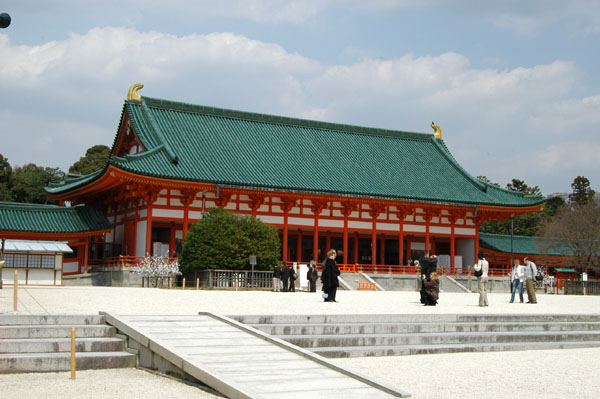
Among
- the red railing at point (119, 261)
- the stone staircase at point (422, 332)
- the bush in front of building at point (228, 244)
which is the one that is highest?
the bush in front of building at point (228, 244)

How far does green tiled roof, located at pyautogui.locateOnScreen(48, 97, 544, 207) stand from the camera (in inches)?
1425

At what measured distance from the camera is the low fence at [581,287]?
3631 centimetres

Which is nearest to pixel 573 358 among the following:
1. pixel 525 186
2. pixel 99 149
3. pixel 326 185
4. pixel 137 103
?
→ pixel 326 185

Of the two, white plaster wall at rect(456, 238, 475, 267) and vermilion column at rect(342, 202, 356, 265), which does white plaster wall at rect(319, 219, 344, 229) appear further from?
white plaster wall at rect(456, 238, 475, 267)

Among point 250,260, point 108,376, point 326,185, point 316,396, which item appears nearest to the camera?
point 316,396

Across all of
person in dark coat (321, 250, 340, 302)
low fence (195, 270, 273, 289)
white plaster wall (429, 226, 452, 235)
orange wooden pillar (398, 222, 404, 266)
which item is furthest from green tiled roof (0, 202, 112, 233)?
white plaster wall (429, 226, 452, 235)

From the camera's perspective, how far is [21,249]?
23.4 m

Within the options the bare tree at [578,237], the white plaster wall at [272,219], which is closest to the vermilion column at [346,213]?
the white plaster wall at [272,219]

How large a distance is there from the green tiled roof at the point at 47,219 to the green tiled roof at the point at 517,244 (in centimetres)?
2726

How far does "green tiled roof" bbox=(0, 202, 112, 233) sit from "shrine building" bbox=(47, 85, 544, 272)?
213 cm

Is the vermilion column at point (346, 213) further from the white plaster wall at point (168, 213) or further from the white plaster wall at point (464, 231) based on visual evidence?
the white plaster wall at point (168, 213)

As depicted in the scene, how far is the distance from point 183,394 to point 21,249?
1646cm

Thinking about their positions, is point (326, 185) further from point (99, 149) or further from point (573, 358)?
point (99, 149)

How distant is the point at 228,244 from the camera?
2694 cm
